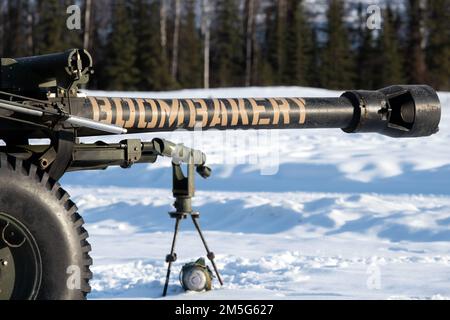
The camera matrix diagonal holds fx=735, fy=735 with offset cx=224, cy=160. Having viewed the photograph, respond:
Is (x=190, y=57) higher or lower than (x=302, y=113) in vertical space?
higher

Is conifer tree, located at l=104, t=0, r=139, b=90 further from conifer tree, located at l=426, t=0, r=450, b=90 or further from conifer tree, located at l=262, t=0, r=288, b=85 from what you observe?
conifer tree, located at l=426, t=0, r=450, b=90

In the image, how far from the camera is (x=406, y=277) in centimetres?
539

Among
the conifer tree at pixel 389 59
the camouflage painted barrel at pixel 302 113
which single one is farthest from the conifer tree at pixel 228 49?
the camouflage painted barrel at pixel 302 113

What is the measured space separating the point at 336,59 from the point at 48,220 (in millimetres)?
38896

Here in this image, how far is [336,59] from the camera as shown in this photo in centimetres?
4062

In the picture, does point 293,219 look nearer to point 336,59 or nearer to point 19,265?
point 19,265

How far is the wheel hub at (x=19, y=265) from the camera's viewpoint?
2.74 m

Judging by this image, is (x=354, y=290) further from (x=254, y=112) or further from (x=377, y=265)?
(x=254, y=112)

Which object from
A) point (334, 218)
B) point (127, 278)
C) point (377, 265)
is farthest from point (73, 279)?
point (334, 218)

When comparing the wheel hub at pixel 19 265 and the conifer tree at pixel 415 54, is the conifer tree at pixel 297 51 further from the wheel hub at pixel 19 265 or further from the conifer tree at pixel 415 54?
the wheel hub at pixel 19 265

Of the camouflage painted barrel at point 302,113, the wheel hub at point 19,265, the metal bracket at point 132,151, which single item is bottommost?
the wheel hub at point 19,265

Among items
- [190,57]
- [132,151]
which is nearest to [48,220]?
[132,151]

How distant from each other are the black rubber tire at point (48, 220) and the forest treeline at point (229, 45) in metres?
31.3
